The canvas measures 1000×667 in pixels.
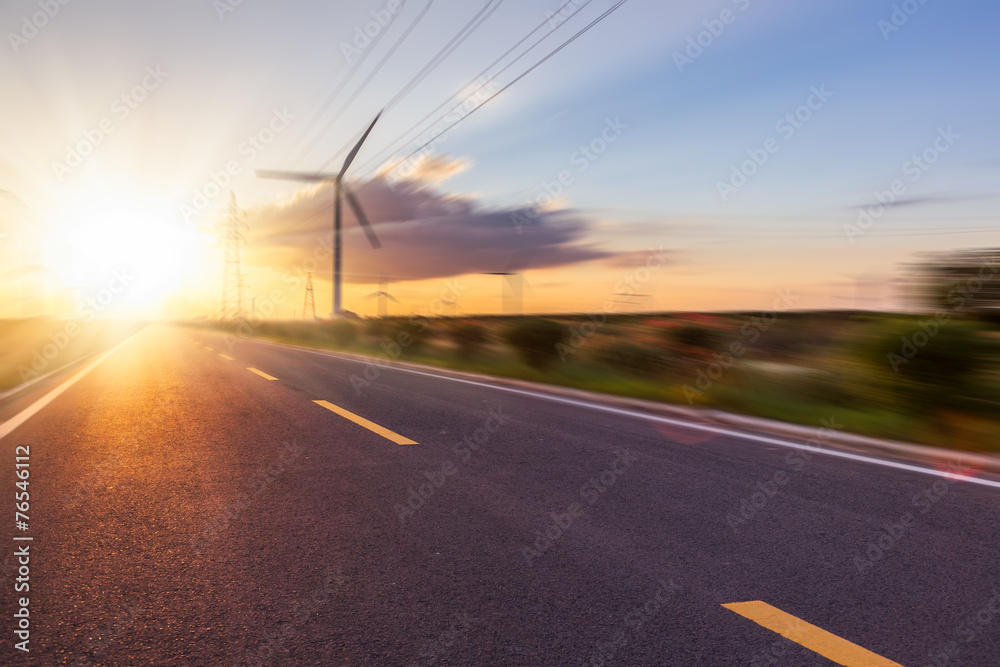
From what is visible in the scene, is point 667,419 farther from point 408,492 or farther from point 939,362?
point 408,492

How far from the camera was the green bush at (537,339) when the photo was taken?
15523 millimetres

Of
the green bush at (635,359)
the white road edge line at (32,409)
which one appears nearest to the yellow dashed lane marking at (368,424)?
the white road edge line at (32,409)

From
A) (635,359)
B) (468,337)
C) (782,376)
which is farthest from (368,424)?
(468,337)

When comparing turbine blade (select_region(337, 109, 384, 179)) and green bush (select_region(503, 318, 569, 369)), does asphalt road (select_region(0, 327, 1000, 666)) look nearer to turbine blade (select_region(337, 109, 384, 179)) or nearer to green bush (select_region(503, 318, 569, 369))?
green bush (select_region(503, 318, 569, 369))

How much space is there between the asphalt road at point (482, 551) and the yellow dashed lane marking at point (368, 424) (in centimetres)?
14

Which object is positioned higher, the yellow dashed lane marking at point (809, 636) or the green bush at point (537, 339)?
the green bush at point (537, 339)

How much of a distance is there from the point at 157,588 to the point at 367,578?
987 millimetres

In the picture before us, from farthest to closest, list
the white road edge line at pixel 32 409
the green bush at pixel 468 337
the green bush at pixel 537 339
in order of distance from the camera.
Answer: the green bush at pixel 468 337, the green bush at pixel 537 339, the white road edge line at pixel 32 409

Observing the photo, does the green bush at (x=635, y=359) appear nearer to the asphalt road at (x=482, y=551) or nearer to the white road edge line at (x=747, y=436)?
the white road edge line at (x=747, y=436)

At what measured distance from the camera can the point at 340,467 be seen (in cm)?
539

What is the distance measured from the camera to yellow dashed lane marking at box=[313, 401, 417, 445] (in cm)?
650

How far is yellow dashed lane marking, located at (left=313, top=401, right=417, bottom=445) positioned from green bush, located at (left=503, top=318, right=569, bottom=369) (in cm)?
745

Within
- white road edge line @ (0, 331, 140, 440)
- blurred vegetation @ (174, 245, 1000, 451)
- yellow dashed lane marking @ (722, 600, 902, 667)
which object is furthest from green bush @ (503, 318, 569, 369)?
yellow dashed lane marking @ (722, 600, 902, 667)

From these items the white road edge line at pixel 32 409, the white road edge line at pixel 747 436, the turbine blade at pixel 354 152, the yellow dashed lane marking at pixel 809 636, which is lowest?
the white road edge line at pixel 32 409
